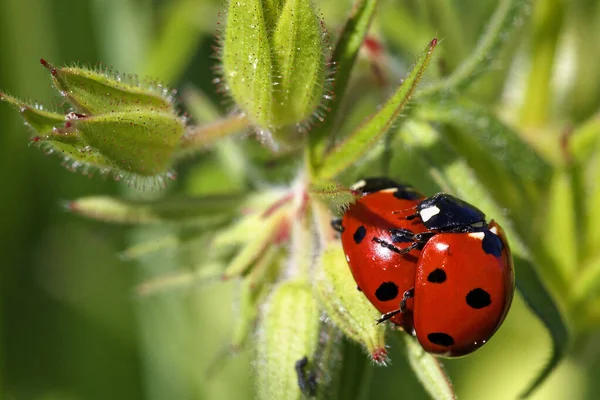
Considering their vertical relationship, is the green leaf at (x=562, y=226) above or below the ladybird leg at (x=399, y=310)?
above

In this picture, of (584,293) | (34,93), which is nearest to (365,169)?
(584,293)

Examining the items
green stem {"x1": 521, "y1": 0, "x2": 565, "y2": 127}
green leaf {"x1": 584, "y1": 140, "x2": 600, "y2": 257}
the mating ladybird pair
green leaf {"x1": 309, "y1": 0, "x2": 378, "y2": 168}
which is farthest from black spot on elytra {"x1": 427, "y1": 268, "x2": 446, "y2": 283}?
green stem {"x1": 521, "y1": 0, "x2": 565, "y2": 127}

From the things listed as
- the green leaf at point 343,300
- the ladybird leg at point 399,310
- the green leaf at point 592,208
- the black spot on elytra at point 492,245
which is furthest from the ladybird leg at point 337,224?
the green leaf at point 592,208

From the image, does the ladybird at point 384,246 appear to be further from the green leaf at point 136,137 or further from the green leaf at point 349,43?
the green leaf at point 136,137

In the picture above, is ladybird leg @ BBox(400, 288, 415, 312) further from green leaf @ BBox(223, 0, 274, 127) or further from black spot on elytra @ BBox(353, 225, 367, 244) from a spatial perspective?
green leaf @ BBox(223, 0, 274, 127)

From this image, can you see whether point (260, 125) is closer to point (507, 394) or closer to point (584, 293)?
point (584, 293)

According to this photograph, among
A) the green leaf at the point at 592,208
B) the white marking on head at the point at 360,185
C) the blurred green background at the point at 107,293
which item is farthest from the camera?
the blurred green background at the point at 107,293

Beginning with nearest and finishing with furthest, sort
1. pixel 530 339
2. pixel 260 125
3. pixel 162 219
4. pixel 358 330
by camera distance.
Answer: pixel 358 330 < pixel 260 125 < pixel 162 219 < pixel 530 339
